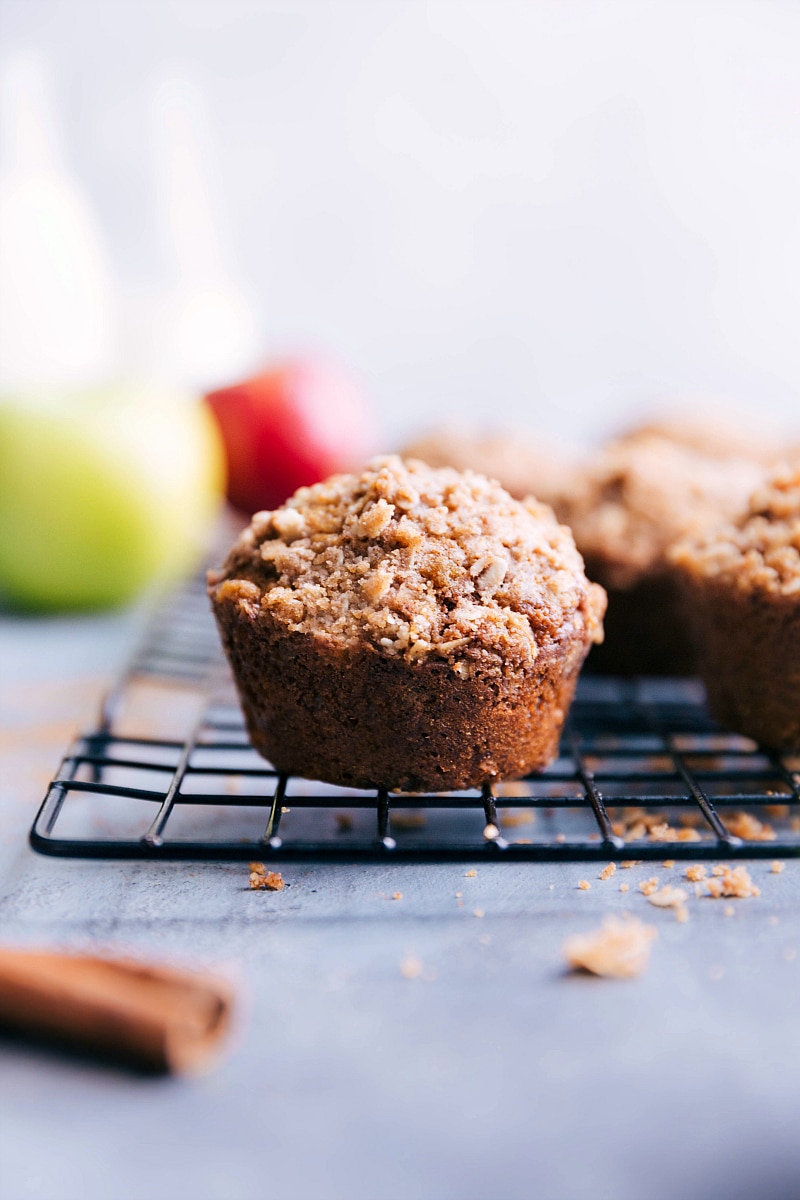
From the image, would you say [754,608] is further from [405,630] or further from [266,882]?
[266,882]

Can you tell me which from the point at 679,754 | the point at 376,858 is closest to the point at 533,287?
the point at 679,754

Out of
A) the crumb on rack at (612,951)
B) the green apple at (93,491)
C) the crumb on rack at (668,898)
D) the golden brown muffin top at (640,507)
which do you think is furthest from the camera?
the green apple at (93,491)

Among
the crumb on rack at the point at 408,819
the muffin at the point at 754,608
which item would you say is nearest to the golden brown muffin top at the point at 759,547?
the muffin at the point at 754,608

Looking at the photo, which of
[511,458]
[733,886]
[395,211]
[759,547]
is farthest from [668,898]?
[395,211]

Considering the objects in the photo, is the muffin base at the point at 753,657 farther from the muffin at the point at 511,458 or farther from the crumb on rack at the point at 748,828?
the muffin at the point at 511,458

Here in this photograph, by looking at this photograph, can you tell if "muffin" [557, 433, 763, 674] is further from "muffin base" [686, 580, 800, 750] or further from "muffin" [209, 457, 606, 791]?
"muffin" [209, 457, 606, 791]

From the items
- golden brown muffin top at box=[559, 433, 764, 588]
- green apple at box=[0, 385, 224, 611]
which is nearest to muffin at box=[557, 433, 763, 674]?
golden brown muffin top at box=[559, 433, 764, 588]
